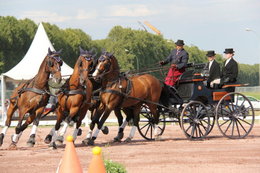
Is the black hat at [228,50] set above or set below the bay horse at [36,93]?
above

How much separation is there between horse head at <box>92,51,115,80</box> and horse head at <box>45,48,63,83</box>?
122cm

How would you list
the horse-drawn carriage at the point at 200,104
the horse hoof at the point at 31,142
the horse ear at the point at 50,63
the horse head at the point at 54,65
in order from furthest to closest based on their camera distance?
the horse-drawn carriage at the point at 200,104, the horse hoof at the point at 31,142, the horse ear at the point at 50,63, the horse head at the point at 54,65

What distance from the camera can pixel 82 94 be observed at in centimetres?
1366

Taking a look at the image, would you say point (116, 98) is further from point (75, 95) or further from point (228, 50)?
point (228, 50)

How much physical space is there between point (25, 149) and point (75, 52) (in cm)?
5150

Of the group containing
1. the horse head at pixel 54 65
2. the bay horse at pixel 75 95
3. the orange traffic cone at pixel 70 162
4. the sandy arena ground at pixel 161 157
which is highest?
the horse head at pixel 54 65

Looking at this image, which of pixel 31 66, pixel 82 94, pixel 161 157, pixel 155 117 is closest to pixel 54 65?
pixel 82 94

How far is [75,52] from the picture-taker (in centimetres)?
6456

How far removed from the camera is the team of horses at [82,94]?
13430 millimetres

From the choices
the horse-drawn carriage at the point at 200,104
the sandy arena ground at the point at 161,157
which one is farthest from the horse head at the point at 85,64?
the horse-drawn carriage at the point at 200,104

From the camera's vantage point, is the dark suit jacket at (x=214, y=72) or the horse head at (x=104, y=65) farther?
the dark suit jacket at (x=214, y=72)

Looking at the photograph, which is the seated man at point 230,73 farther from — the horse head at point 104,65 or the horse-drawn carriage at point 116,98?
the horse head at point 104,65

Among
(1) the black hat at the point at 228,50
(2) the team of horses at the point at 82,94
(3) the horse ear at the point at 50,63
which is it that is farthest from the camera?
(1) the black hat at the point at 228,50

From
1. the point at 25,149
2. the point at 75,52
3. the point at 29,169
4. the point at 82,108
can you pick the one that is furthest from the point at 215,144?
the point at 75,52
